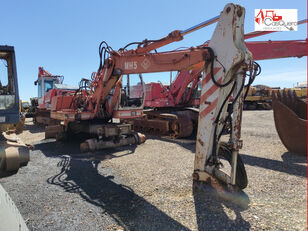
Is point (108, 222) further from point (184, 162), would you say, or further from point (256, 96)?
point (256, 96)

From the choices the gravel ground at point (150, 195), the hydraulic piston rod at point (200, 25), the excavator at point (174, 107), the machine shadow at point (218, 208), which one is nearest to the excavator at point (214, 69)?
the hydraulic piston rod at point (200, 25)

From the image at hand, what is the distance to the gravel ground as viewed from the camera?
8.82 ft

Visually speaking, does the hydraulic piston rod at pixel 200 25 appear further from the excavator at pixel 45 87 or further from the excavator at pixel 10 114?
the excavator at pixel 45 87

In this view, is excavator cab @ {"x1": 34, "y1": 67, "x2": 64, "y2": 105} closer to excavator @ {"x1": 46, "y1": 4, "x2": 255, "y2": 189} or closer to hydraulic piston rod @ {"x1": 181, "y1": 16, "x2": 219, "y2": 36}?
excavator @ {"x1": 46, "y1": 4, "x2": 255, "y2": 189}

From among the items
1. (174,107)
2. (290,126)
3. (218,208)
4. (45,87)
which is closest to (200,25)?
(218,208)

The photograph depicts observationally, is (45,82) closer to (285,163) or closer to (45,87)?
(45,87)

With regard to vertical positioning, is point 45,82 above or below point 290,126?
above

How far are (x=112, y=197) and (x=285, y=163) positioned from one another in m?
3.65

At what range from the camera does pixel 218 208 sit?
9.63ft

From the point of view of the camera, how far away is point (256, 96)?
22.7 metres

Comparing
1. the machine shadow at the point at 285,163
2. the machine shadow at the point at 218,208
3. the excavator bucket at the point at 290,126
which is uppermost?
the excavator bucket at the point at 290,126

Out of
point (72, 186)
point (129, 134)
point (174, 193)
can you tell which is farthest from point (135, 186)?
point (129, 134)

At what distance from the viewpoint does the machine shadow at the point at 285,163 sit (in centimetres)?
433

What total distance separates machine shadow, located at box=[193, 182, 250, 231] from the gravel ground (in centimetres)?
1
